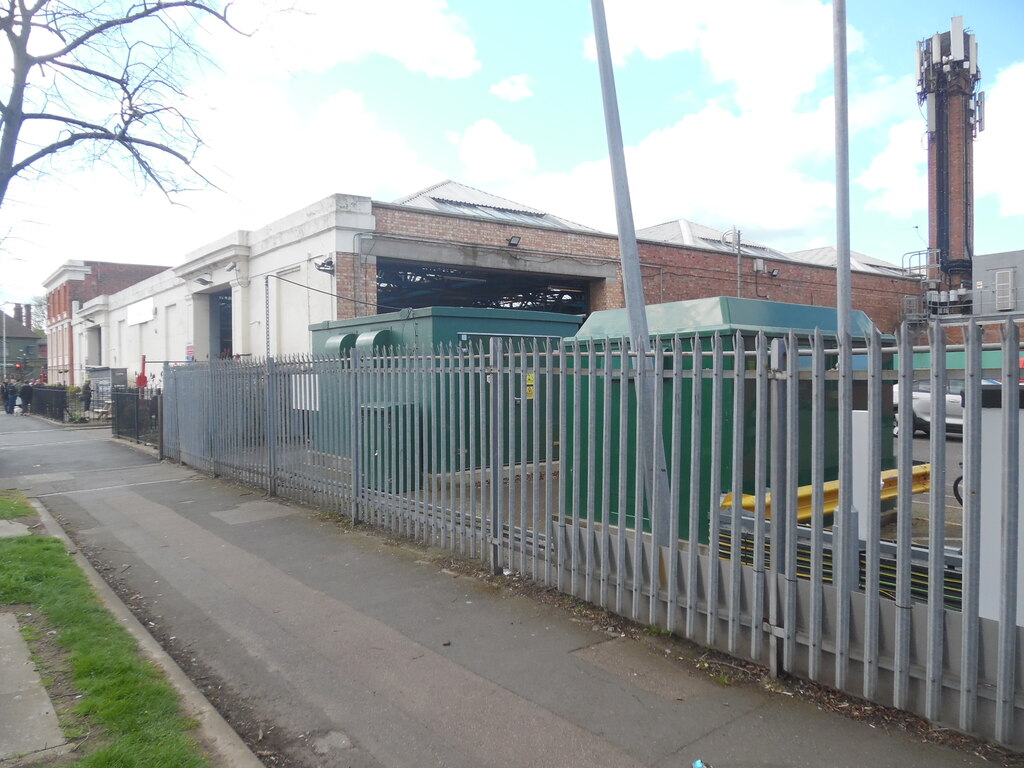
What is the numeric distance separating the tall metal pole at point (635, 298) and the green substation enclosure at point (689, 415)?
143mm

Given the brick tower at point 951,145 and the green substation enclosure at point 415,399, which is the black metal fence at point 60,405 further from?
the brick tower at point 951,145

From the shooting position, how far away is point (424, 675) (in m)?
4.29

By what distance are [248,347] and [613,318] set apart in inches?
557

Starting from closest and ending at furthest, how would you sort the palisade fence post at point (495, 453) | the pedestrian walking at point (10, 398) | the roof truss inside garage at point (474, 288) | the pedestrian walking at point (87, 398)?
the palisade fence post at point (495, 453) → the roof truss inside garage at point (474, 288) → the pedestrian walking at point (87, 398) → the pedestrian walking at point (10, 398)

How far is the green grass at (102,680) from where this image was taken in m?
3.35

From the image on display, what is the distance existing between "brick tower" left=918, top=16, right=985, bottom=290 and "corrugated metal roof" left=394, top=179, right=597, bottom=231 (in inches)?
1141

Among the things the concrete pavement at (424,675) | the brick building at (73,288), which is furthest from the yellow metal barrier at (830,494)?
the brick building at (73,288)

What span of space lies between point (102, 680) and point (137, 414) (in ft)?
55.2

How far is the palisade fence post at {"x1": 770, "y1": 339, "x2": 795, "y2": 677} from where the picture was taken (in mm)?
3924

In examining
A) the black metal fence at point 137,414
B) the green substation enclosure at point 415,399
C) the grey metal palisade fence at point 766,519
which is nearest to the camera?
the grey metal palisade fence at point 766,519

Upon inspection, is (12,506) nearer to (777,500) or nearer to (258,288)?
(258,288)

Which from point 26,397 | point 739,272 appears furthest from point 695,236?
point 26,397

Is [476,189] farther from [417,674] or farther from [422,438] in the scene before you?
[417,674]

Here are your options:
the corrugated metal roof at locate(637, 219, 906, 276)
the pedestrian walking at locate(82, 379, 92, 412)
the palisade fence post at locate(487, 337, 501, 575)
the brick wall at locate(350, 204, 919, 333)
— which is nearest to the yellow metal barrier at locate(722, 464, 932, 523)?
the palisade fence post at locate(487, 337, 501, 575)
